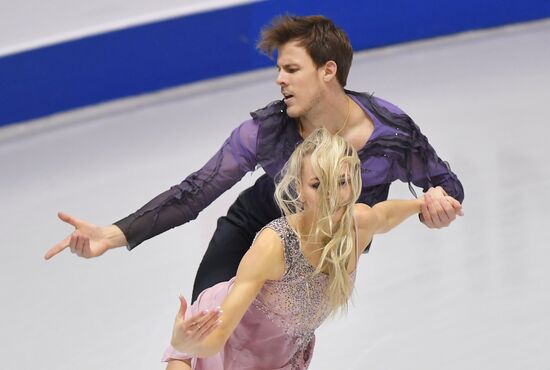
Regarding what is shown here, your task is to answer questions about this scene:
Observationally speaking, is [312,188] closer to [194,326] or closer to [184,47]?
[194,326]

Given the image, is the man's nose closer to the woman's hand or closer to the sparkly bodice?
the sparkly bodice

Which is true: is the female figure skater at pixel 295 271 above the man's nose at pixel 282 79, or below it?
below

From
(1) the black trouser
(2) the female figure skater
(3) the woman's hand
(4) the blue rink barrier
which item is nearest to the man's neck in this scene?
(1) the black trouser

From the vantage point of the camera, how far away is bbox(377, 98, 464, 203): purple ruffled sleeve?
2.86 meters

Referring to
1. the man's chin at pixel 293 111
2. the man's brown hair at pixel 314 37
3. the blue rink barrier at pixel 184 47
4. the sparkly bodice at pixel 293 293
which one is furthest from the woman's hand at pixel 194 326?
the blue rink barrier at pixel 184 47

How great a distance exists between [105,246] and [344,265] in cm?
60

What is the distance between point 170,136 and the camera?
5836 mm

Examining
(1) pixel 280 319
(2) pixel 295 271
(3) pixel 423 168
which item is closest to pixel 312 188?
(2) pixel 295 271

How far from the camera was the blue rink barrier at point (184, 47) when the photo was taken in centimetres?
616

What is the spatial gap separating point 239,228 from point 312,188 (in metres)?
0.71

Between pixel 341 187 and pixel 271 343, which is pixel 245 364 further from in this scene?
pixel 341 187

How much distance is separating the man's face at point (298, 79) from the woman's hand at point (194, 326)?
79cm

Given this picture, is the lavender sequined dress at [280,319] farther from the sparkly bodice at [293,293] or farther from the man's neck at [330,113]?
the man's neck at [330,113]

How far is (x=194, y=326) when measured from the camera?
2094mm
